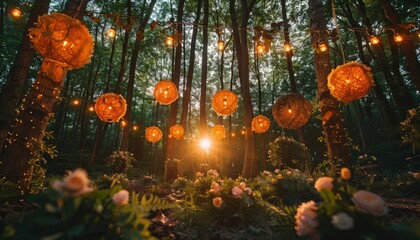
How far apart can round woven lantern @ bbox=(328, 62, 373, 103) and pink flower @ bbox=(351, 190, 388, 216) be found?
310 centimetres

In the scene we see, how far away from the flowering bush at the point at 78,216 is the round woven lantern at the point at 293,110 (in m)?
5.36

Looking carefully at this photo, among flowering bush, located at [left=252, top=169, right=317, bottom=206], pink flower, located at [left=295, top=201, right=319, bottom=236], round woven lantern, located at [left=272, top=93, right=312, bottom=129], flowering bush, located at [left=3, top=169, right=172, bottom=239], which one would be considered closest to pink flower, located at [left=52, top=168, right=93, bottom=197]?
flowering bush, located at [left=3, top=169, right=172, bottom=239]

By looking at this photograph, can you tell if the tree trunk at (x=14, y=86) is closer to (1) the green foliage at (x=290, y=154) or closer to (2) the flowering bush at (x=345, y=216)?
(2) the flowering bush at (x=345, y=216)

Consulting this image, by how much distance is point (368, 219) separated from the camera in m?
1.64

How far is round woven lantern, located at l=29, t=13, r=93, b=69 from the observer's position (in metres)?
3.19

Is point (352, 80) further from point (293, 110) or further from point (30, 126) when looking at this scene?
point (30, 126)

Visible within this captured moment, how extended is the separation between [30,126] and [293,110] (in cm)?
594

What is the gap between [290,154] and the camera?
32.6ft

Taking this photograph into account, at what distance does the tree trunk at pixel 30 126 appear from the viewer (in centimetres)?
381

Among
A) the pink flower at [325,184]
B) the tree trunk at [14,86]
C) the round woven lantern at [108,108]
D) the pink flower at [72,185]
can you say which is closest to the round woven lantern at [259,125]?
the round woven lantern at [108,108]

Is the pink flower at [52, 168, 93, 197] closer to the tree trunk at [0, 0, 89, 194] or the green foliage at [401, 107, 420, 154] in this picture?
the tree trunk at [0, 0, 89, 194]

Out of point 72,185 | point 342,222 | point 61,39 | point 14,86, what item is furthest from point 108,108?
point 342,222

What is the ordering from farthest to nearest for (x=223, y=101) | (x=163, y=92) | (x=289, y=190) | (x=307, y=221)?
(x=223, y=101) → (x=163, y=92) → (x=289, y=190) → (x=307, y=221)

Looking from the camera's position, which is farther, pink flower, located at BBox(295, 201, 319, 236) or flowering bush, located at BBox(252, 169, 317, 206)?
flowering bush, located at BBox(252, 169, 317, 206)
